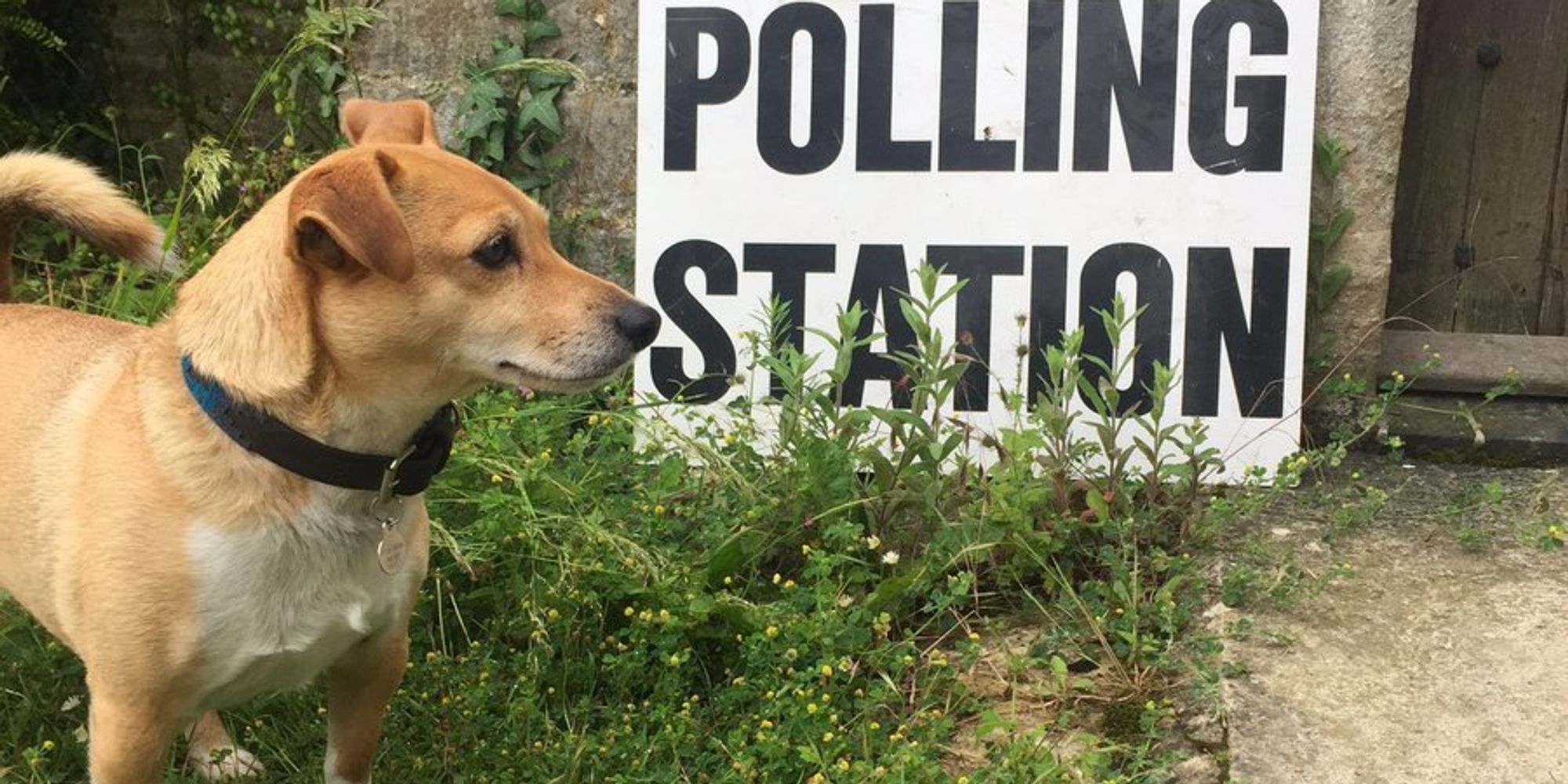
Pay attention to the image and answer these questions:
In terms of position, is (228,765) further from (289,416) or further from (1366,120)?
(1366,120)

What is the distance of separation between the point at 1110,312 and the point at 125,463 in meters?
2.54

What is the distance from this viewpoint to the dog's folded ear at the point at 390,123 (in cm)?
264

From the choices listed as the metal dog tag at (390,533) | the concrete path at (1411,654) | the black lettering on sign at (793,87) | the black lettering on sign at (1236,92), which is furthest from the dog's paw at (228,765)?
the black lettering on sign at (1236,92)

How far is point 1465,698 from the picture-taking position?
2.78 m

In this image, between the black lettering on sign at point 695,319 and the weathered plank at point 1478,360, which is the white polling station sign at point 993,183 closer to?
the black lettering on sign at point 695,319

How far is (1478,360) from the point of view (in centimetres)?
A: 439

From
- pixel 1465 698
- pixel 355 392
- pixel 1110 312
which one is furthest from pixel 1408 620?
pixel 355 392

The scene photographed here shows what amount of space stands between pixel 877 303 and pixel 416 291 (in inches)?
76.0

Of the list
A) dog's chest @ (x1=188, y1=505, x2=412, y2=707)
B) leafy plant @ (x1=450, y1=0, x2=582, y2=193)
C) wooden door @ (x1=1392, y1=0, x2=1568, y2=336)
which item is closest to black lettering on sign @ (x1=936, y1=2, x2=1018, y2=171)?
leafy plant @ (x1=450, y1=0, x2=582, y2=193)

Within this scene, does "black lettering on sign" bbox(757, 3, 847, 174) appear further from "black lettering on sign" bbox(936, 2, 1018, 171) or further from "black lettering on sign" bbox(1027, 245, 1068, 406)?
"black lettering on sign" bbox(1027, 245, 1068, 406)

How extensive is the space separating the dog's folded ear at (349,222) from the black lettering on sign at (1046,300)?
214 centimetres

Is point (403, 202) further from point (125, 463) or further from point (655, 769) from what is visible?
point (655, 769)

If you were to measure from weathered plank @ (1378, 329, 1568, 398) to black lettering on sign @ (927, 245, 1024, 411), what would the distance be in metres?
1.27

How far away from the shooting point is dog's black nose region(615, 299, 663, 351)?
2.41m
